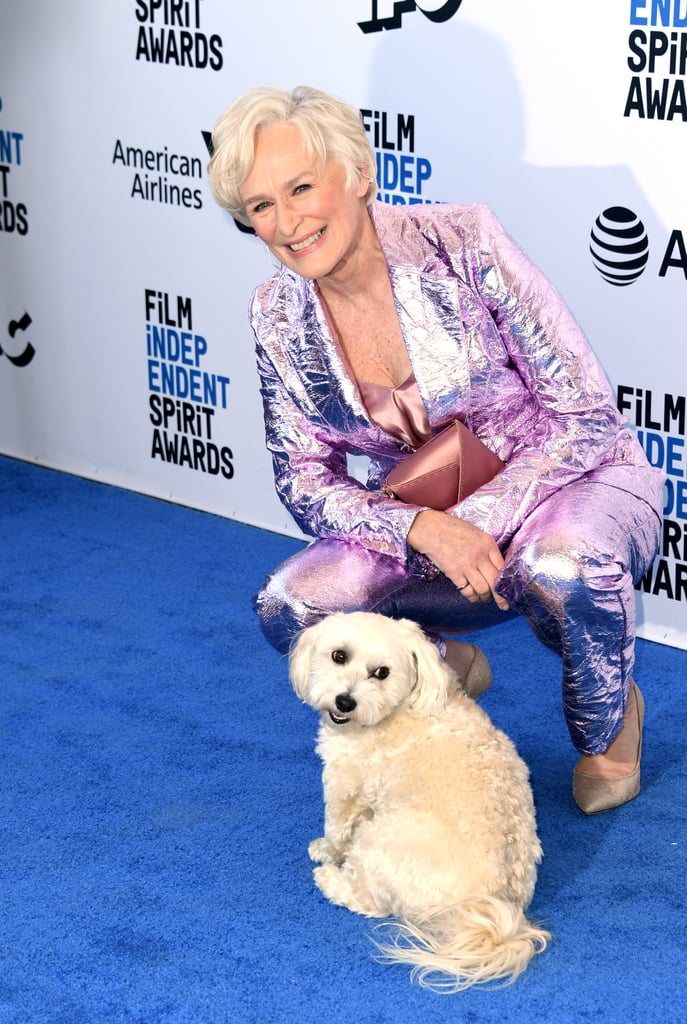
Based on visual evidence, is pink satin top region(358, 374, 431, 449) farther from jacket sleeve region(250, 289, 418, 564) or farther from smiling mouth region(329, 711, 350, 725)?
smiling mouth region(329, 711, 350, 725)

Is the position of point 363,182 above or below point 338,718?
above

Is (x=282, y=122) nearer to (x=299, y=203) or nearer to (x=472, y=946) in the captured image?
(x=299, y=203)

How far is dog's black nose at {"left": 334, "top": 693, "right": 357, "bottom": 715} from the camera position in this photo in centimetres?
202

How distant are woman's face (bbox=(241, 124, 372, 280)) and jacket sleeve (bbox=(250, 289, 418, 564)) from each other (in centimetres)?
20

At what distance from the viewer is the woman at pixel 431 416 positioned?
223 cm

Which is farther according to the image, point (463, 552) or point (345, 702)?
point (463, 552)

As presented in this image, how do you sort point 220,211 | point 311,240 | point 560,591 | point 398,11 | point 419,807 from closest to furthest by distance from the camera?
point 419,807 < point 560,591 < point 311,240 < point 398,11 < point 220,211

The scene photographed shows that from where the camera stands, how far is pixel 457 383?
2389mm

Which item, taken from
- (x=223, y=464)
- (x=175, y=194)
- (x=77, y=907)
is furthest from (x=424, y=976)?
(x=175, y=194)

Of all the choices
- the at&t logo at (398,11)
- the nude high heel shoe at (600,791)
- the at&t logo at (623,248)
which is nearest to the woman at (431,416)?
the nude high heel shoe at (600,791)

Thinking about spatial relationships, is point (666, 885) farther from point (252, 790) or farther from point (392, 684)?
point (252, 790)

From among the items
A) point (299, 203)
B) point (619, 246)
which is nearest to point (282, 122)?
point (299, 203)

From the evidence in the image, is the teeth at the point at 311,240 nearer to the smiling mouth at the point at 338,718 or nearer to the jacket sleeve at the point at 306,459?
the jacket sleeve at the point at 306,459

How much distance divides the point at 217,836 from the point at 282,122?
3.80 feet
